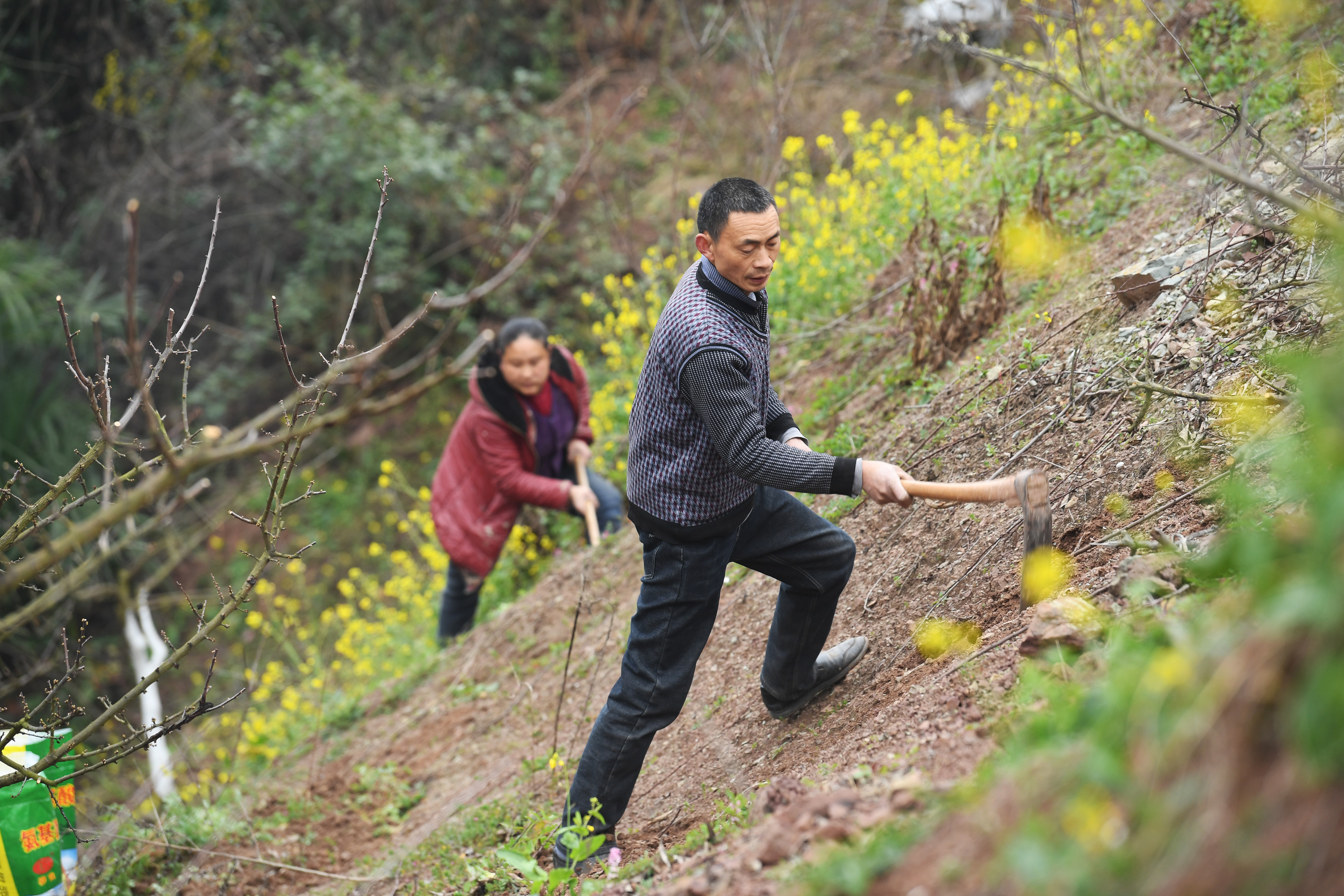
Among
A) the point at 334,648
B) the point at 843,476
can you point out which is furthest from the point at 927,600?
the point at 334,648

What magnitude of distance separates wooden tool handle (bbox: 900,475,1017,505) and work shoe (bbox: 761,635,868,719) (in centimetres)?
86

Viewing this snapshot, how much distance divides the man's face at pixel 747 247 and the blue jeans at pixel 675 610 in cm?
60

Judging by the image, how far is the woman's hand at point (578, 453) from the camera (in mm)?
5250

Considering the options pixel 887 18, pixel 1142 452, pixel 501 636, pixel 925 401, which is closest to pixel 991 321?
pixel 925 401

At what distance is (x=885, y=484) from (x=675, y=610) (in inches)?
26.8

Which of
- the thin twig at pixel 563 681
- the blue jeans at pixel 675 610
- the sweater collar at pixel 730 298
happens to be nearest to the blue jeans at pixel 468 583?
the thin twig at pixel 563 681

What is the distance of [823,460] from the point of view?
2.40 meters

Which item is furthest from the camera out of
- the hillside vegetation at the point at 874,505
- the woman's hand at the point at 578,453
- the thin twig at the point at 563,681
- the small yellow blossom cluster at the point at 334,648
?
the small yellow blossom cluster at the point at 334,648

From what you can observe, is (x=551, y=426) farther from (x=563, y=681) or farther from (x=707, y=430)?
(x=707, y=430)

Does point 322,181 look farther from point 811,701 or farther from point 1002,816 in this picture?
point 1002,816

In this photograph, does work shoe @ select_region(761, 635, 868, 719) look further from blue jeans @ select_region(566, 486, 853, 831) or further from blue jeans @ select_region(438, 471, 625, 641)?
blue jeans @ select_region(438, 471, 625, 641)

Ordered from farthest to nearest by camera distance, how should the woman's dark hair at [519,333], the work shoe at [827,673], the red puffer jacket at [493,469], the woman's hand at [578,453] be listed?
1. the woman's hand at [578,453]
2. the red puffer jacket at [493,469]
3. the woman's dark hair at [519,333]
4. the work shoe at [827,673]

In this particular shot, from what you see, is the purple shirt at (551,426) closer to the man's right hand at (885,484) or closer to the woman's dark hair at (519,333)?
the woman's dark hair at (519,333)

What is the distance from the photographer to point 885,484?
2.31 m
